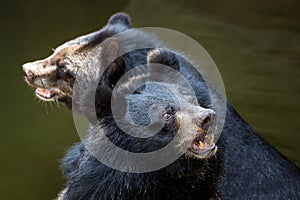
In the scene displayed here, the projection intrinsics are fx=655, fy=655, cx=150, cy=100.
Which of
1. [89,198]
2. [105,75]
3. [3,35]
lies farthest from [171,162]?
[3,35]

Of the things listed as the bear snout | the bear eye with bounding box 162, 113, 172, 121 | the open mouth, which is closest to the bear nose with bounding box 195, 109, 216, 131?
the bear snout

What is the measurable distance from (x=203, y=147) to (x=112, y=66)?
647 millimetres

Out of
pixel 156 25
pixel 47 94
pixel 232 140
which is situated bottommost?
pixel 156 25

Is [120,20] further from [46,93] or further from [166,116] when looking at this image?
[166,116]

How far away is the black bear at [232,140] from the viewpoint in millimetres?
2561

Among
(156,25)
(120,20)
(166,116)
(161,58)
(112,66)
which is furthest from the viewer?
(156,25)

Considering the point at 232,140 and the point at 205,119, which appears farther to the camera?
the point at 232,140

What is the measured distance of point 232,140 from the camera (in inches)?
105

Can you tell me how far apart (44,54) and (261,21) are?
1.39m

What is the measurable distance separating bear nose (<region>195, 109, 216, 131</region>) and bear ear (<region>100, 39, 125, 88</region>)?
552mm

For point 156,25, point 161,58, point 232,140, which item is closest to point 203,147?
point 161,58

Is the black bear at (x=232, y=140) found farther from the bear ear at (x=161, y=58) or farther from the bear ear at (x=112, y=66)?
the bear ear at (x=161, y=58)

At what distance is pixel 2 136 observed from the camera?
11.7ft

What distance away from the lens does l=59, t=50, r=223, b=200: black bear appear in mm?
1969
